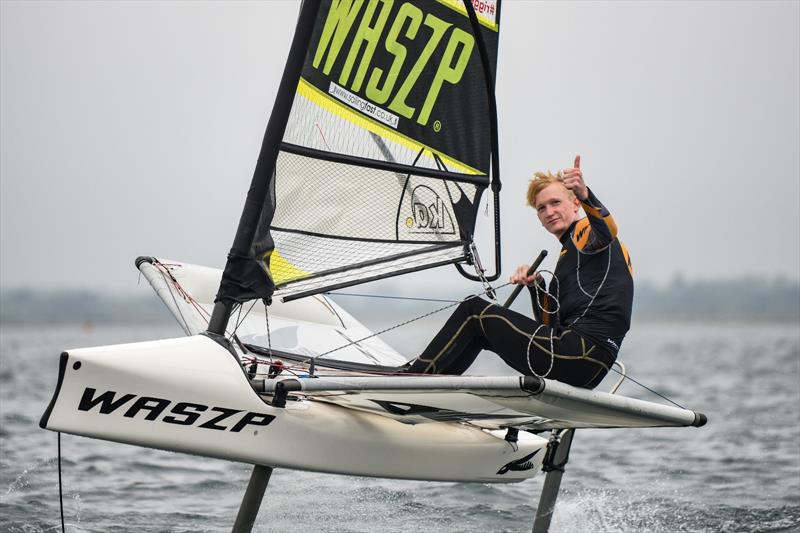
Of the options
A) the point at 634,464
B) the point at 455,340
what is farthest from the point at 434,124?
the point at 634,464

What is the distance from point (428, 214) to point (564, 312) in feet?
2.86

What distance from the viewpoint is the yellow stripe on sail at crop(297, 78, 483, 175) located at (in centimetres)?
399

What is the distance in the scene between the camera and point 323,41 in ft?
13.0

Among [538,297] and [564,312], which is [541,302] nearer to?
[538,297]

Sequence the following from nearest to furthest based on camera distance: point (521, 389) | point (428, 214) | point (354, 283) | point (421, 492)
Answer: point (521, 389), point (354, 283), point (428, 214), point (421, 492)

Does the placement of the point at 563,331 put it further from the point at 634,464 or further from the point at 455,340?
the point at 634,464

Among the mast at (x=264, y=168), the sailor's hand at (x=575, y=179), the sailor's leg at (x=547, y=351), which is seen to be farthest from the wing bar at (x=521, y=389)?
the sailor's hand at (x=575, y=179)

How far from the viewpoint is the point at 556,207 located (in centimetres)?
393

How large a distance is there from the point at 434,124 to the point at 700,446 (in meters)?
4.52

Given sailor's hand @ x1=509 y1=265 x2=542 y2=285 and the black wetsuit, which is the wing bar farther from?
sailor's hand @ x1=509 y1=265 x2=542 y2=285

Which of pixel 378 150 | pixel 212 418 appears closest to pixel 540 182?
pixel 378 150

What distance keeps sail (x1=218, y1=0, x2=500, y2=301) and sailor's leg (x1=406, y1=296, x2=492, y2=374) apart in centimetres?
55

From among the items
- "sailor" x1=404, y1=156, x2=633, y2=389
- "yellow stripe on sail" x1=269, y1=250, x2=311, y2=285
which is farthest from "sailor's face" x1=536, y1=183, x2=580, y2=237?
"yellow stripe on sail" x1=269, y1=250, x2=311, y2=285

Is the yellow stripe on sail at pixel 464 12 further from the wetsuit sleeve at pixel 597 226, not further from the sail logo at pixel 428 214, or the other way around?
the wetsuit sleeve at pixel 597 226
